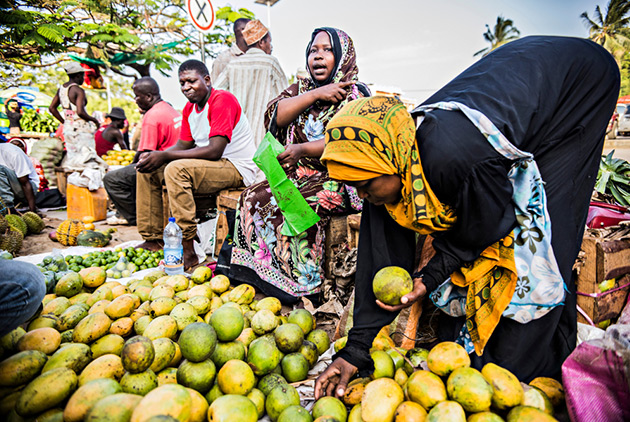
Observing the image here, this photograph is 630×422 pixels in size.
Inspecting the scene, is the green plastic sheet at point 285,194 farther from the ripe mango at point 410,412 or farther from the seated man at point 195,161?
the ripe mango at point 410,412

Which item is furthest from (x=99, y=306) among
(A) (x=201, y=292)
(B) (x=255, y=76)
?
(B) (x=255, y=76)

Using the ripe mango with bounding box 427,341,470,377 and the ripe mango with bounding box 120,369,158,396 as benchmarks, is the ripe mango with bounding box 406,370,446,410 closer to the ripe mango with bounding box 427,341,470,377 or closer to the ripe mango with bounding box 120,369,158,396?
the ripe mango with bounding box 427,341,470,377

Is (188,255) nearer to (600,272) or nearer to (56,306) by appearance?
(56,306)

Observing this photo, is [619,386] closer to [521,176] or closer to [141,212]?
[521,176]

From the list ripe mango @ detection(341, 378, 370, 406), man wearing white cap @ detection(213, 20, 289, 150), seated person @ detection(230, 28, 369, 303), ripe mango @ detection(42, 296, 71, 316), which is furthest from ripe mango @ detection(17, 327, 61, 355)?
man wearing white cap @ detection(213, 20, 289, 150)

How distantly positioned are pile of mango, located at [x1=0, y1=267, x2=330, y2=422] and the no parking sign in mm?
4958

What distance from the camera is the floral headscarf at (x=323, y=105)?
292 cm

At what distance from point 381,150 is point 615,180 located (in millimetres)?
3089

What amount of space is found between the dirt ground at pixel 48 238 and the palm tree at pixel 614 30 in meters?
36.1

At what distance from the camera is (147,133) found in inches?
199

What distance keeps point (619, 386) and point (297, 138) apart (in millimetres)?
2584

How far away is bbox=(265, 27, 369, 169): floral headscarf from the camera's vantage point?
2.92 metres

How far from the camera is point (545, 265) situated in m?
1.61

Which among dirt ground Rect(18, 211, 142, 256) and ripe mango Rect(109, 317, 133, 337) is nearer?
ripe mango Rect(109, 317, 133, 337)
